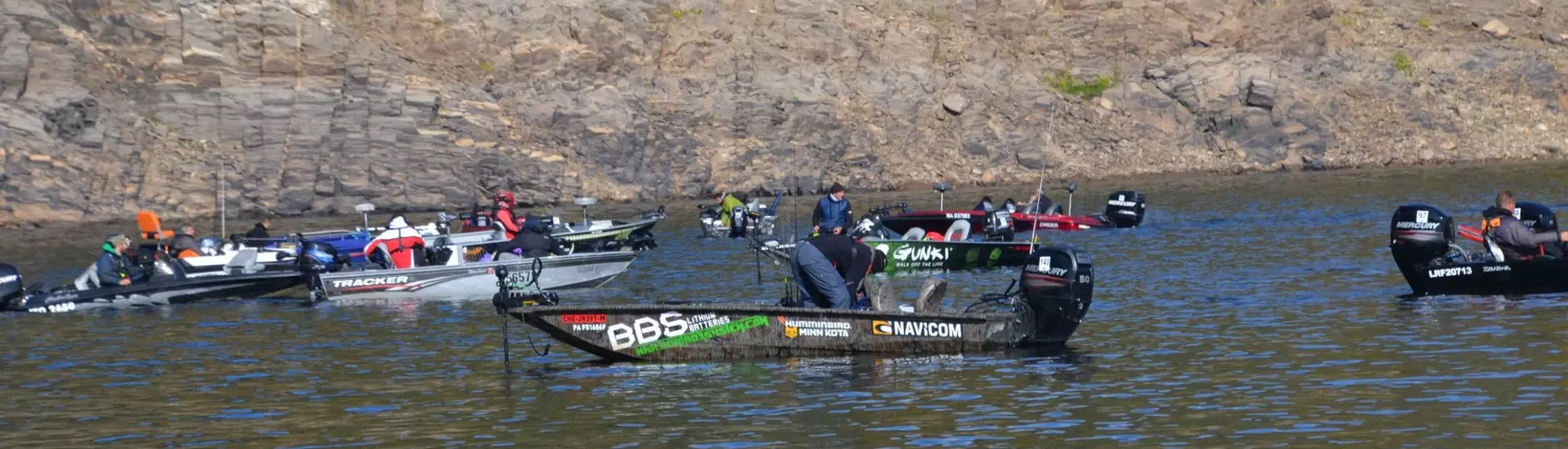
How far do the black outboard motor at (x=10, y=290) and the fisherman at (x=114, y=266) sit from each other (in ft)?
3.91

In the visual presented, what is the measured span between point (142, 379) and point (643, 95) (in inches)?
1771

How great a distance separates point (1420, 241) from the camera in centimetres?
2481

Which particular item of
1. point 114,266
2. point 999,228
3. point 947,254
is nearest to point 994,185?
point 999,228

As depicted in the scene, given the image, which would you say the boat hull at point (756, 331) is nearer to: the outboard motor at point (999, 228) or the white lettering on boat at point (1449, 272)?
the white lettering on boat at point (1449, 272)

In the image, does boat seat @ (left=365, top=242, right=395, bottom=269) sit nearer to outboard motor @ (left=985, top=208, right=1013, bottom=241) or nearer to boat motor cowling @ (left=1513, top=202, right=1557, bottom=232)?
outboard motor @ (left=985, top=208, right=1013, bottom=241)

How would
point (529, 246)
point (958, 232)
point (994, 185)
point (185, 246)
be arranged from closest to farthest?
point (529, 246) → point (958, 232) → point (185, 246) → point (994, 185)

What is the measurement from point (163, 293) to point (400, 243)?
438 centimetres

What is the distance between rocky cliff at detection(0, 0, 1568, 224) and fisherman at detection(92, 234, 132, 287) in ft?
80.2

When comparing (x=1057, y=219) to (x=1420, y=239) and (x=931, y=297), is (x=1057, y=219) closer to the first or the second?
(x=1420, y=239)

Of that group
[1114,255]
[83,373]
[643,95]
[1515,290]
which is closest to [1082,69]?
[643,95]

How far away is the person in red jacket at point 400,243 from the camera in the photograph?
1265 inches

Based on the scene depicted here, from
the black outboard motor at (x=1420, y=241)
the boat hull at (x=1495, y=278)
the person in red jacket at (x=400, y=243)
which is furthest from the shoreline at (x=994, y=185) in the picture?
the boat hull at (x=1495, y=278)

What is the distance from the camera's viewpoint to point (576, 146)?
62469mm

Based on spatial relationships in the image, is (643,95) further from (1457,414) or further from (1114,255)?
(1457,414)
